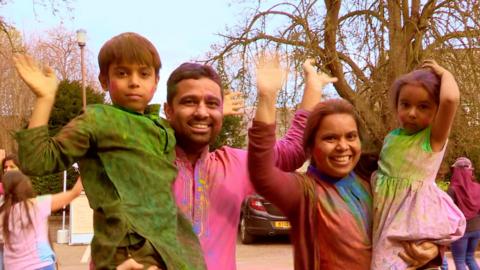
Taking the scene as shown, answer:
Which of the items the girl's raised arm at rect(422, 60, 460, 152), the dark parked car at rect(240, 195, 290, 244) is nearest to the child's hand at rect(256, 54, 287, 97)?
the girl's raised arm at rect(422, 60, 460, 152)

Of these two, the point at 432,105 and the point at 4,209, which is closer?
the point at 432,105

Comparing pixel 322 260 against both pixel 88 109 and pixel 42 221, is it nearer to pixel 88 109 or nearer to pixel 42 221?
pixel 88 109

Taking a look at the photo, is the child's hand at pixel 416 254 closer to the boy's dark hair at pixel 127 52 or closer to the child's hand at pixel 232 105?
the child's hand at pixel 232 105

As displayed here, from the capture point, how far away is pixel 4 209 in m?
5.96

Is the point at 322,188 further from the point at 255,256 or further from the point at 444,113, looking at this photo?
the point at 255,256

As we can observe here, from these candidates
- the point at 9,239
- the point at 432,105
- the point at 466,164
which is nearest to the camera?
the point at 432,105

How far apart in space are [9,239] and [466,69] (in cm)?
825

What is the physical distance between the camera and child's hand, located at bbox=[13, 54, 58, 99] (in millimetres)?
2070

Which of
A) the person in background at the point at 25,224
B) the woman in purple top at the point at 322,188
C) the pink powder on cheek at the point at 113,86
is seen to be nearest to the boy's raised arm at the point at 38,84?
the pink powder on cheek at the point at 113,86

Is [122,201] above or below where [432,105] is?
below

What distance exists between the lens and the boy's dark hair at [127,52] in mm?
2238

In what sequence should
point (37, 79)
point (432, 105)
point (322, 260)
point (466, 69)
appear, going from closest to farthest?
point (37, 79) < point (322, 260) < point (432, 105) < point (466, 69)

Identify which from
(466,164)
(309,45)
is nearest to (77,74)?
(309,45)

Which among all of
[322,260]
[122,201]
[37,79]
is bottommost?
[322,260]
